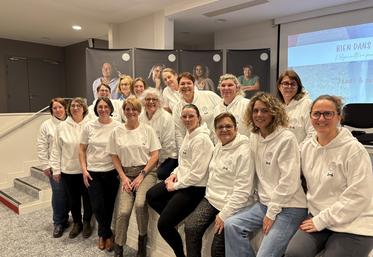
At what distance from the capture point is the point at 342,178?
5.18 ft

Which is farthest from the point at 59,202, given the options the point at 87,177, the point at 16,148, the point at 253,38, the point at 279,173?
the point at 253,38

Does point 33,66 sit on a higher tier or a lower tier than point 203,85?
higher

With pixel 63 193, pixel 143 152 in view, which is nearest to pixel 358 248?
pixel 143 152

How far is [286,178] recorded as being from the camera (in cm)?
172

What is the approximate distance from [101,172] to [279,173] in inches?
67.2

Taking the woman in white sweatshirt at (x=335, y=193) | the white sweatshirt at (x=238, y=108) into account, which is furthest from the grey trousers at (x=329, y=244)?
the white sweatshirt at (x=238, y=108)

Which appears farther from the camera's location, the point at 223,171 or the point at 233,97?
the point at 233,97

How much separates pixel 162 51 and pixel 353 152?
434 cm

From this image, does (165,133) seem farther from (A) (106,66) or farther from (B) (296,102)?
(A) (106,66)

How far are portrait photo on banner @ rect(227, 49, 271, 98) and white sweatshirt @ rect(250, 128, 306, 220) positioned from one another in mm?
3974

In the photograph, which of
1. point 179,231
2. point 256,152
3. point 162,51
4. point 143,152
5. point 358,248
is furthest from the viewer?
point 162,51

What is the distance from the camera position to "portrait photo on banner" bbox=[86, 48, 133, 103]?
539 centimetres

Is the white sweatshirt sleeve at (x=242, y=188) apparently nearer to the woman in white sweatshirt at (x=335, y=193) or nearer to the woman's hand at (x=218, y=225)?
the woman's hand at (x=218, y=225)

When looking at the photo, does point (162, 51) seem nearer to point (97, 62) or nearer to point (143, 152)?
point (97, 62)
